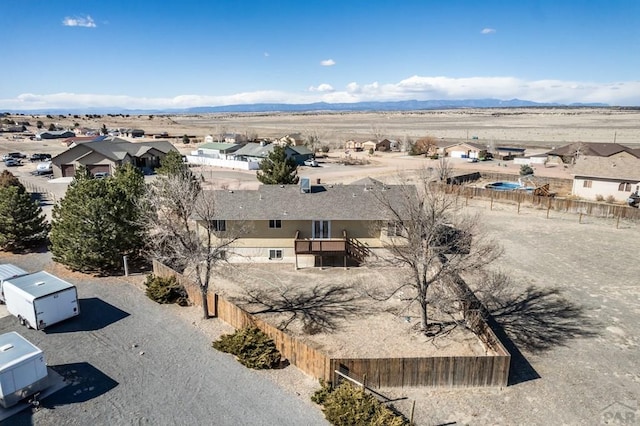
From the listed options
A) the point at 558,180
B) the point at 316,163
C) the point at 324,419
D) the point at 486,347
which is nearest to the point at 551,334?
the point at 486,347

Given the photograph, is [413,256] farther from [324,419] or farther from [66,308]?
[66,308]

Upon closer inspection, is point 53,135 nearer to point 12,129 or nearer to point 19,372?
point 12,129

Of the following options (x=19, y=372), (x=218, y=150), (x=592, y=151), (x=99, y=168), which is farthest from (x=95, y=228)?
(x=592, y=151)

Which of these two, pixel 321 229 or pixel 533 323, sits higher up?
pixel 321 229

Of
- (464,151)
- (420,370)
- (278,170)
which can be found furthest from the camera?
(464,151)

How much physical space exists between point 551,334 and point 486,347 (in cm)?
463

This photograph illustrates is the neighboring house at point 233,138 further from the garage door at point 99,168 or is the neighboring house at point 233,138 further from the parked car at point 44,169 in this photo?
the garage door at point 99,168

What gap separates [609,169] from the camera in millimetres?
52562

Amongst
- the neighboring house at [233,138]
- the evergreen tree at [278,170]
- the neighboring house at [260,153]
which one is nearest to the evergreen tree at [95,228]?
the evergreen tree at [278,170]

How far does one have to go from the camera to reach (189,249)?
23.4 m

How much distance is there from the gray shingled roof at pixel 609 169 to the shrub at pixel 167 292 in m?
49.9

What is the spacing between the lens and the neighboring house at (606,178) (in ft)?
167

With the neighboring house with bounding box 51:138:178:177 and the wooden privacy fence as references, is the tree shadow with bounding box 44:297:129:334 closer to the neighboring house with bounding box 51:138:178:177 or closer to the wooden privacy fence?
the wooden privacy fence

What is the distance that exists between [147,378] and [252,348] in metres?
4.48
